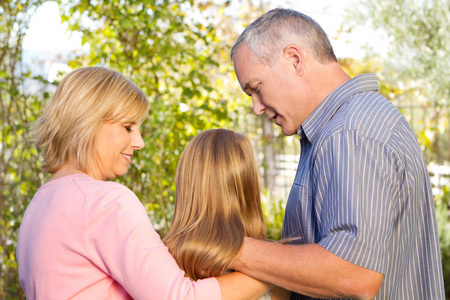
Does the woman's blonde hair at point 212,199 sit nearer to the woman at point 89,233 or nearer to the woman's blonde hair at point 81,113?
the woman at point 89,233

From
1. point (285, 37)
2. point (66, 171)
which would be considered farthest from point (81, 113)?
point (285, 37)

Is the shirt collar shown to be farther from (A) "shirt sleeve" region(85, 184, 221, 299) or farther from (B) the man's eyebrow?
(A) "shirt sleeve" region(85, 184, 221, 299)

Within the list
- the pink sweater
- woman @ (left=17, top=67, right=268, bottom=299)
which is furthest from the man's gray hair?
the pink sweater

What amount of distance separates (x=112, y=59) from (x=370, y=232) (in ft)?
9.81

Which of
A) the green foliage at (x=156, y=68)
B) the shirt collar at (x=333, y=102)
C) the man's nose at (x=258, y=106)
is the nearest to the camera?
the shirt collar at (x=333, y=102)

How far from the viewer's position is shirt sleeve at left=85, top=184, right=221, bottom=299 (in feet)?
4.94

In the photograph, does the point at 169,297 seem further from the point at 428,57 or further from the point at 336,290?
the point at 428,57

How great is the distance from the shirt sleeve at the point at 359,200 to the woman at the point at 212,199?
434 mm

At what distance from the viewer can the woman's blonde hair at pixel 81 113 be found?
5.65ft

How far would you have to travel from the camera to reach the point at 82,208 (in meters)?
1.54

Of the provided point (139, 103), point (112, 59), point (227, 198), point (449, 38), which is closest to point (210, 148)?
point (227, 198)

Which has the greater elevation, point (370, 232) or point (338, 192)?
point (338, 192)

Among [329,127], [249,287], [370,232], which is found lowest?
[249,287]

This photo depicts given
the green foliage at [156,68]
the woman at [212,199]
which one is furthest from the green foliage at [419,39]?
the woman at [212,199]
